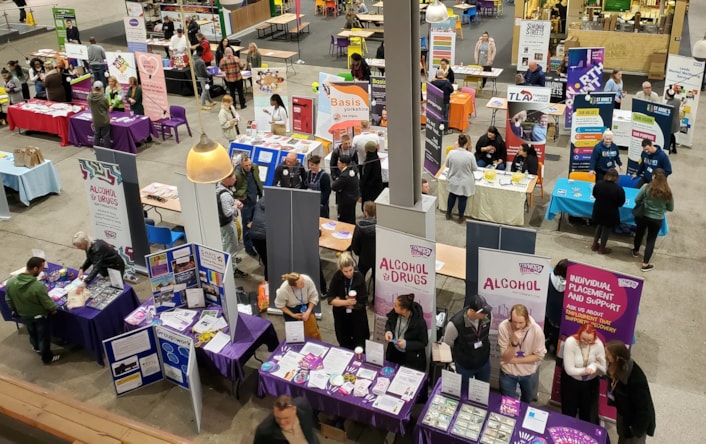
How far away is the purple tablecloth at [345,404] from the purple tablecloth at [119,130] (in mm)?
7658

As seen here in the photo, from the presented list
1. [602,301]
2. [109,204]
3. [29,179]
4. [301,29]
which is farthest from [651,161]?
[301,29]

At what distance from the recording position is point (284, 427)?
4371 mm

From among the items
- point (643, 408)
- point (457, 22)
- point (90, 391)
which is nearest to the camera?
point (643, 408)

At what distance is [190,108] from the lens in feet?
49.2

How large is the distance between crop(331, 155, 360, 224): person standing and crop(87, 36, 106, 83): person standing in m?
8.99

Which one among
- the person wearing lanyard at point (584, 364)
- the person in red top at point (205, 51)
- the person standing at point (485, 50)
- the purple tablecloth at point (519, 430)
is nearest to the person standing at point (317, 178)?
the purple tablecloth at point (519, 430)

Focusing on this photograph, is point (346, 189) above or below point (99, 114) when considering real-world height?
below

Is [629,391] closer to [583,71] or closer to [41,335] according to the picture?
[41,335]

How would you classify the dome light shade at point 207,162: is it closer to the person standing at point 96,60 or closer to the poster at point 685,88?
the poster at point 685,88

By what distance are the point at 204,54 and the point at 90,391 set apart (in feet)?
36.2

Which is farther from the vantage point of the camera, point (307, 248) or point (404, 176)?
point (307, 248)

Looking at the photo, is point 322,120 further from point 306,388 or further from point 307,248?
point 306,388

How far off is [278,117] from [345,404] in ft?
22.6

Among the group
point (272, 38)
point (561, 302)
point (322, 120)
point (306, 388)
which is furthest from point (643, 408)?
point (272, 38)
